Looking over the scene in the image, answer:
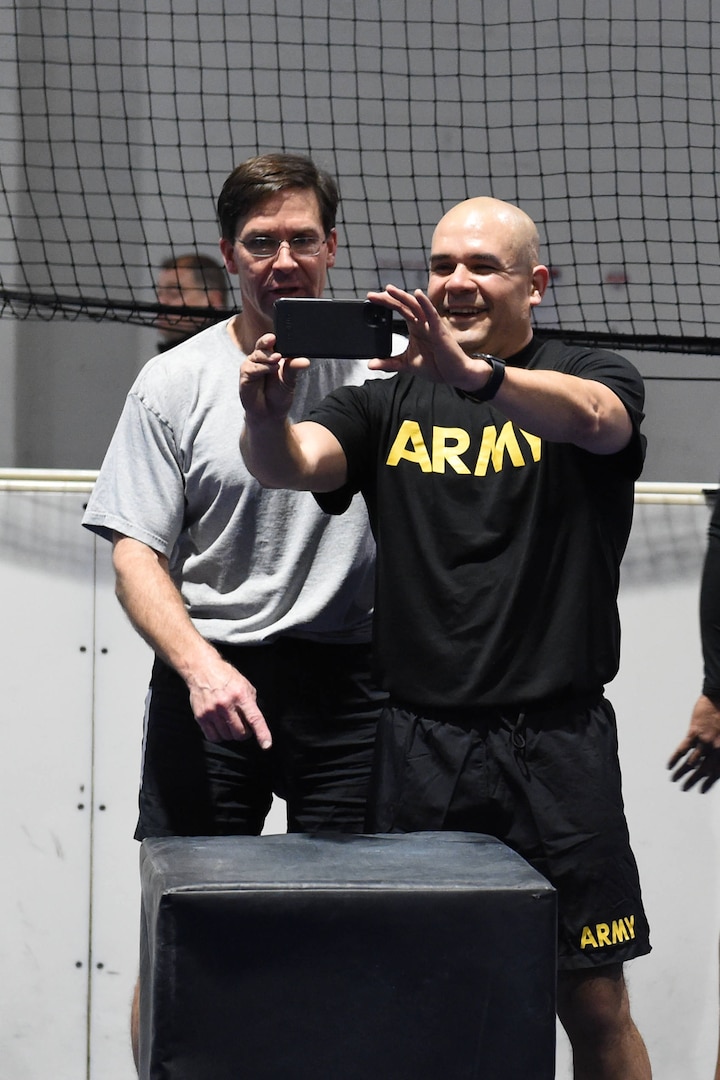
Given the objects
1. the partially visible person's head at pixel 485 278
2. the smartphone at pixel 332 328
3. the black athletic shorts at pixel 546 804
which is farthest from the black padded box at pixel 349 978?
the partially visible person's head at pixel 485 278

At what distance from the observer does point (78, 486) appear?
2469 millimetres

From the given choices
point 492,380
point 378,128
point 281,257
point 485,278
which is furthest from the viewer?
point 378,128

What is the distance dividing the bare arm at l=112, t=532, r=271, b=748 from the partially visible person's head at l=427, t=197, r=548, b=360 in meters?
0.54

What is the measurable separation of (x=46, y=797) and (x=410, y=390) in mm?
1128

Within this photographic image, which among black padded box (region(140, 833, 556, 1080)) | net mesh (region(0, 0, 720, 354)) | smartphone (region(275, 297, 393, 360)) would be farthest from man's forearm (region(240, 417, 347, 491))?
net mesh (region(0, 0, 720, 354))

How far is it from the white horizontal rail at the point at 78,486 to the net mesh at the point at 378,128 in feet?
4.98

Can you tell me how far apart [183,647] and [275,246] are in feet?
1.96

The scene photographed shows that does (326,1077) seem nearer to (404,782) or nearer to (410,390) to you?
(404,782)

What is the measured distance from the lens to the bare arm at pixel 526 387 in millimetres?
1498

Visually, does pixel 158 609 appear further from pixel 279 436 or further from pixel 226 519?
pixel 279 436

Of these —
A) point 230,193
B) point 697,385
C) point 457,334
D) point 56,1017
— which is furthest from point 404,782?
point 697,385

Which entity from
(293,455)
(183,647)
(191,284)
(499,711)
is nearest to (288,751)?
(183,647)

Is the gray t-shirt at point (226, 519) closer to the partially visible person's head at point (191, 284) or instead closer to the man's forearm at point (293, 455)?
the man's forearm at point (293, 455)

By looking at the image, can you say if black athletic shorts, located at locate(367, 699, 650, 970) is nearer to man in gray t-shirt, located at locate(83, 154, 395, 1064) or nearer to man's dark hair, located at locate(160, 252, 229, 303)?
man in gray t-shirt, located at locate(83, 154, 395, 1064)
